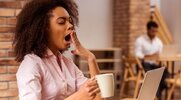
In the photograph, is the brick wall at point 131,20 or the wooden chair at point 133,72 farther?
the brick wall at point 131,20

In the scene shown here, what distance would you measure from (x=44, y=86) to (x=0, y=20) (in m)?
1.20

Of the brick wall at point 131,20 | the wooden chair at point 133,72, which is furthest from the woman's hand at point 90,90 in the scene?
the brick wall at point 131,20

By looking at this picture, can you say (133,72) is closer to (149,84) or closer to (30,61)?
(149,84)

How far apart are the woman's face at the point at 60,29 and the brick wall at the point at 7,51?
1069 millimetres

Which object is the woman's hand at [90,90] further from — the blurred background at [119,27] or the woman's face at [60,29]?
the blurred background at [119,27]

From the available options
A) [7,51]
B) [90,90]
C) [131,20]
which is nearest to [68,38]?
[90,90]

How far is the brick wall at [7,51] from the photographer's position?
243 cm

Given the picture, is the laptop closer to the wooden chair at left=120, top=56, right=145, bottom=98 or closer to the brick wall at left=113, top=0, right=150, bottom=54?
the wooden chair at left=120, top=56, right=145, bottom=98

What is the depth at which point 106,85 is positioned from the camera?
3.78 feet

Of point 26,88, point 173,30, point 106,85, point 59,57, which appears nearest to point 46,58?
Answer: point 59,57

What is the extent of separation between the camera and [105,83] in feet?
3.77

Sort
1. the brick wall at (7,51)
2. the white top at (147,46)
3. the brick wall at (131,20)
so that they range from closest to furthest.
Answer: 1. the brick wall at (7,51)
2. the white top at (147,46)
3. the brick wall at (131,20)

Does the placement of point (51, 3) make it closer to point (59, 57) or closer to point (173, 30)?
point (59, 57)

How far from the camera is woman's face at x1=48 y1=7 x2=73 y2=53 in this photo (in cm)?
140
